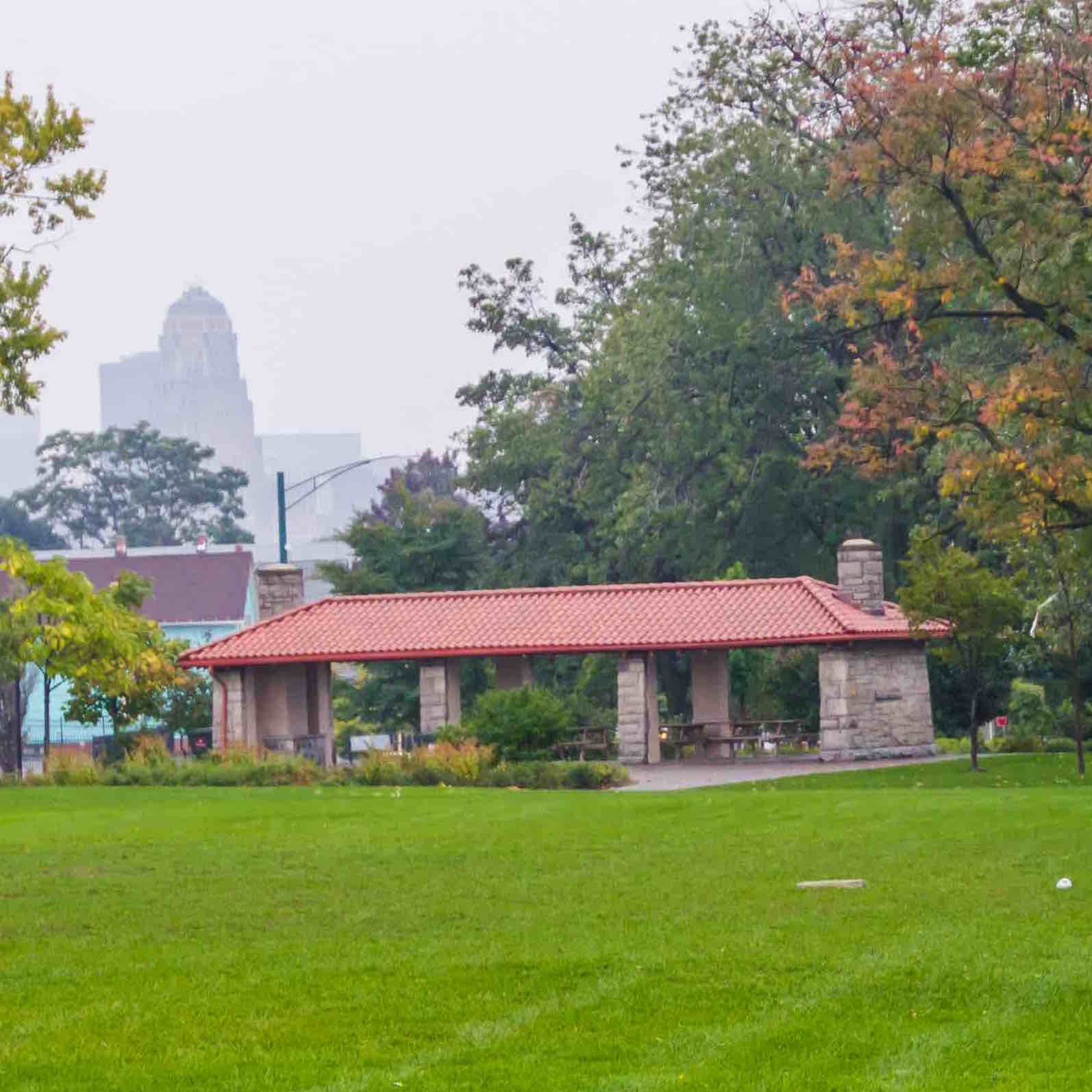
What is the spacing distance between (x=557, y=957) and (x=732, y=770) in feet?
79.9

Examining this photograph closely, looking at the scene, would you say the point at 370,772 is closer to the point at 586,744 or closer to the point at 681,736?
the point at 586,744

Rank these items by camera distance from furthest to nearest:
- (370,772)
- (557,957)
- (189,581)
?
(189,581) < (370,772) < (557,957)

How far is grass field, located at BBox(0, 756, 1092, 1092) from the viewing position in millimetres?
9383

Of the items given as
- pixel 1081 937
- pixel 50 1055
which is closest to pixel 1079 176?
pixel 1081 937

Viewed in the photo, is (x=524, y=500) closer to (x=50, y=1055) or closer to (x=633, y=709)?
(x=633, y=709)

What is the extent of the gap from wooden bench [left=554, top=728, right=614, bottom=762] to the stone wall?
4509mm

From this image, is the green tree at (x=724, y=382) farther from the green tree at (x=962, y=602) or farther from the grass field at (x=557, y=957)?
the grass field at (x=557, y=957)

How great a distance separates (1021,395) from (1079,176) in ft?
9.10

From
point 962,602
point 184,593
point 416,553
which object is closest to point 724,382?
point 416,553

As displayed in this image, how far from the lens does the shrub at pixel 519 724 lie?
3600 cm

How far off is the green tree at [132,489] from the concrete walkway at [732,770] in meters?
74.8

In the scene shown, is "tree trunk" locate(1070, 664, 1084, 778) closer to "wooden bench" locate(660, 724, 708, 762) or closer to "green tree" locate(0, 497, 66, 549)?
"wooden bench" locate(660, 724, 708, 762)

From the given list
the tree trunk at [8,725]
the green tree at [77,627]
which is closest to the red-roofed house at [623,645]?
the tree trunk at [8,725]

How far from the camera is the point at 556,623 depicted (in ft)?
130
